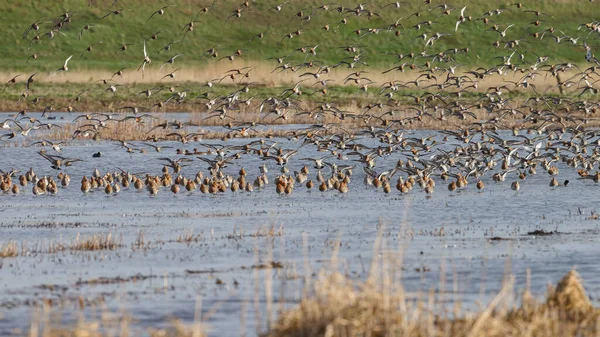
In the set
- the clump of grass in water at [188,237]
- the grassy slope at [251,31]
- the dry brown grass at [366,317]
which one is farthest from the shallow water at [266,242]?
the grassy slope at [251,31]

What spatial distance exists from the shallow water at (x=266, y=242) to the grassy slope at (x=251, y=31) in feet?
209

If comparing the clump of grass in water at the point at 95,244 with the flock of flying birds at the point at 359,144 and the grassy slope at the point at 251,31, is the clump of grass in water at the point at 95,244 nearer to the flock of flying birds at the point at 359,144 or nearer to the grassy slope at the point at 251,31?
the flock of flying birds at the point at 359,144

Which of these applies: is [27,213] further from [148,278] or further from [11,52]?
[11,52]

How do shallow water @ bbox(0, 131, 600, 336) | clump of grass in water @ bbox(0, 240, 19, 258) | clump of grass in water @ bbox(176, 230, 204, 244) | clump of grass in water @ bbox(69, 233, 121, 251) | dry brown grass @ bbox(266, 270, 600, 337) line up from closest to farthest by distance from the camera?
dry brown grass @ bbox(266, 270, 600, 337) → shallow water @ bbox(0, 131, 600, 336) → clump of grass in water @ bbox(0, 240, 19, 258) → clump of grass in water @ bbox(69, 233, 121, 251) → clump of grass in water @ bbox(176, 230, 204, 244)

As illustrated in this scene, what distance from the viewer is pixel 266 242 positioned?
2122cm

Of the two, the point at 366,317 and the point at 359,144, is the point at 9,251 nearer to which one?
the point at 366,317

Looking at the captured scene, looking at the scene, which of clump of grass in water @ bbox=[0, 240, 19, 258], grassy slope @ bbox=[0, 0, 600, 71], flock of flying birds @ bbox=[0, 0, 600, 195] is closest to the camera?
clump of grass in water @ bbox=[0, 240, 19, 258]

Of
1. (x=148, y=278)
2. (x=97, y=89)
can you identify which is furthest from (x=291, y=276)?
(x=97, y=89)

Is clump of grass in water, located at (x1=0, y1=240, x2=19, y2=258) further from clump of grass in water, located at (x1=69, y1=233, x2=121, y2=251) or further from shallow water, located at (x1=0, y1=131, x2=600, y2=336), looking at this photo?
clump of grass in water, located at (x1=69, y1=233, x2=121, y2=251)

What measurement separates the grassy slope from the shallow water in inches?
2509

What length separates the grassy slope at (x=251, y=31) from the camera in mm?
97375

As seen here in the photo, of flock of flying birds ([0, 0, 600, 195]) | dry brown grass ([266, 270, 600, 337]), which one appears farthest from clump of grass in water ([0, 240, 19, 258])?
flock of flying birds ([0, 0, 600, 195])

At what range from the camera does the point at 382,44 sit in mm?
100812

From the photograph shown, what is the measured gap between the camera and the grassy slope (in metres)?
97.4
